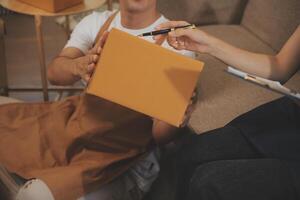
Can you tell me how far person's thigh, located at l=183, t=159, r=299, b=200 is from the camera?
0.88 metres

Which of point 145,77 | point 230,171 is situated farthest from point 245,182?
point 145,77

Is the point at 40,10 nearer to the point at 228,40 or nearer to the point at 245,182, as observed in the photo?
the point at 228,40

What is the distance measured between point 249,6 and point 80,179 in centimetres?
127

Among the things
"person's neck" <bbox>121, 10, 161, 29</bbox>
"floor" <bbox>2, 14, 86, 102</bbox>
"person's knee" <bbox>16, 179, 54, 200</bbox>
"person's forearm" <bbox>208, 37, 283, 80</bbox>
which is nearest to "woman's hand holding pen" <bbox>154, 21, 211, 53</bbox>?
"person's forearm" <bbox>208, 37, 283, 80</bbox>

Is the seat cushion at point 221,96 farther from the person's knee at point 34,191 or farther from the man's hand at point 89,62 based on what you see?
the person's knee at point 34,191

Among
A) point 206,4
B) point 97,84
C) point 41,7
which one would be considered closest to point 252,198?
point 97,84

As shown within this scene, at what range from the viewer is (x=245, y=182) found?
903mm

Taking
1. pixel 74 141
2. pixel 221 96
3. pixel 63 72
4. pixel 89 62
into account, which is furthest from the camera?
pixel 221 96

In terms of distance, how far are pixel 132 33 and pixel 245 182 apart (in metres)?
0.62

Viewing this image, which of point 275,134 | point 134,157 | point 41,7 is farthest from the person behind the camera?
point 41,7

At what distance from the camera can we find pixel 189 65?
0.90 metres

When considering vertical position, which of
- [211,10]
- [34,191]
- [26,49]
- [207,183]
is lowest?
[26,49]

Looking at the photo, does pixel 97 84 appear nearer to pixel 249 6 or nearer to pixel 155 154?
pixel 155 154

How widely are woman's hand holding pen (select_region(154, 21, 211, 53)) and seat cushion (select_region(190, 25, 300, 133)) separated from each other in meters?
0.20
